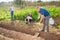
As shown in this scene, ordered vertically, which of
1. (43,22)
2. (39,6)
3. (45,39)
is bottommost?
(45,39)

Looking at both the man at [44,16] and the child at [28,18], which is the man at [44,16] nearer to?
the man at [44,16]

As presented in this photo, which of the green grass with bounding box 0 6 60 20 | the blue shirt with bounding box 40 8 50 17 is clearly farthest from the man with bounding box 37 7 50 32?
the green grass with bounding box 0 6 60 20

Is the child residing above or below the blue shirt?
below

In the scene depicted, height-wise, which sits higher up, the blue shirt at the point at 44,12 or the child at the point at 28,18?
the blue shirt at the point at 44,12

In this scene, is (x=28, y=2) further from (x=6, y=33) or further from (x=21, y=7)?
(x=6, y=33)

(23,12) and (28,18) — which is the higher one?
(23,12)

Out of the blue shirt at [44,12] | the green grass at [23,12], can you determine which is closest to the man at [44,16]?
the blue shirt at [44,12]

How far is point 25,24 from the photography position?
512 centimetres

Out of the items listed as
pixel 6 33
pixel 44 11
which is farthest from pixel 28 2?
pixel 6 33

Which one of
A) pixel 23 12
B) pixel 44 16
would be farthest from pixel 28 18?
pixel 44 16

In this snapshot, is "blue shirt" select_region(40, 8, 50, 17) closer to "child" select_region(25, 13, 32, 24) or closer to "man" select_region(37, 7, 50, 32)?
"man" select_region(37, 7, 50, 32)

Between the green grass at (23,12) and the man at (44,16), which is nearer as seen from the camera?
the man at (44,16)

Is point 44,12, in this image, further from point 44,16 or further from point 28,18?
point 28,18

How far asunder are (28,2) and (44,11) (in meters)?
0.52
